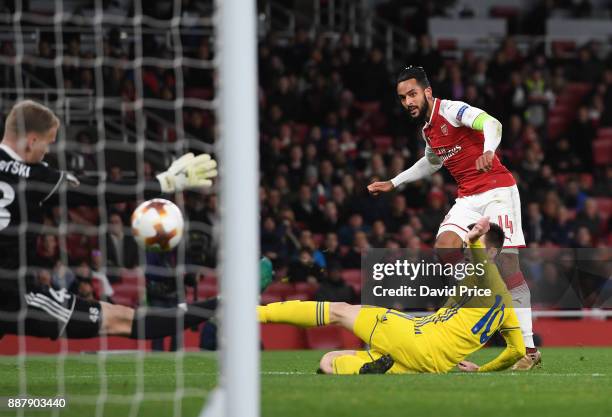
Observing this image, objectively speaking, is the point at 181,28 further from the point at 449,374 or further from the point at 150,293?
the point at 449,374

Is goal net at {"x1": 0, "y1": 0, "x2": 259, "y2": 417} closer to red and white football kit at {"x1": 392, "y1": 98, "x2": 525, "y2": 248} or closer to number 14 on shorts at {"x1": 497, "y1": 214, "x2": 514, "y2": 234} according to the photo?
red and white football kit at {"x1": 392, "y1": 98, "x2": 525, "y2": 248}

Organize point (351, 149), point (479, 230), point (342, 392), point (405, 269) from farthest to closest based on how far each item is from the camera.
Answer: point (351, 149), point (405, 269), point (479, 230), point (342, 392)

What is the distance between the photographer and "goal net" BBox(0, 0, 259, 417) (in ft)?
16.0

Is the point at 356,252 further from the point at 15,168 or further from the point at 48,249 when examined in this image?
the point at 15,168

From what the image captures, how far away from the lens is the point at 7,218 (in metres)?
6.69

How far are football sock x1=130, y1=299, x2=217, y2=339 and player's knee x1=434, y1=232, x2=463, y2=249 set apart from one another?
8.87 feet

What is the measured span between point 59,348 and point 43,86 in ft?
15.2

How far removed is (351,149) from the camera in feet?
56.6

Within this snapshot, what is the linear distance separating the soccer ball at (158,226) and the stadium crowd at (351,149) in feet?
18.3

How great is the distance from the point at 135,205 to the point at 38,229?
7147 mm

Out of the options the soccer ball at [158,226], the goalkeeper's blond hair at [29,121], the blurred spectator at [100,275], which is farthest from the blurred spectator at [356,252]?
the goalkeeper's blond hair at [29,121]

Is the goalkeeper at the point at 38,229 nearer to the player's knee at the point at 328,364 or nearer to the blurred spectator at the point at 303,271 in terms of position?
the player's knee at the point at 328,364

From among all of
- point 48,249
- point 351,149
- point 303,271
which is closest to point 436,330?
point 48,249

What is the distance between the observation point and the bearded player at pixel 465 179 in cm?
875
